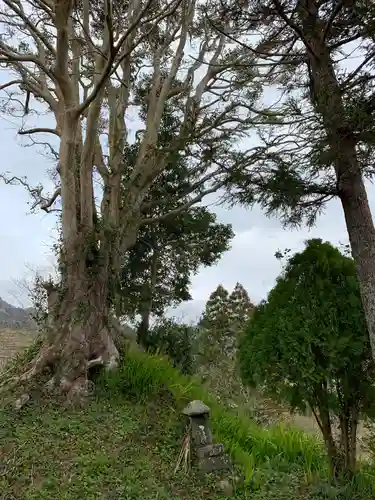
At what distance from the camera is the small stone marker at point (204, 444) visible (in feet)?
13.1

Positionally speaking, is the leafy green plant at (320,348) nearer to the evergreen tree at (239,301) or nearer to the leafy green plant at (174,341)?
Result: the leafy green plant at (174,341)

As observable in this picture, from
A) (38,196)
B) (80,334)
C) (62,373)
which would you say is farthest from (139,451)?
(38,196)

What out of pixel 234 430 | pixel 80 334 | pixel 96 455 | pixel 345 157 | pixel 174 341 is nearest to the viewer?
pixel 345 157

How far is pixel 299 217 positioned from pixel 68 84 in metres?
3.52

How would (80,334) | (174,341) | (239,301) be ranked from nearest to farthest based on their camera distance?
(80,334), (174,341), (239,301)

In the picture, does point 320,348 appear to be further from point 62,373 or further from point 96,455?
point 62,373

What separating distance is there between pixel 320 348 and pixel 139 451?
2060mm

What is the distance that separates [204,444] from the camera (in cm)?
412

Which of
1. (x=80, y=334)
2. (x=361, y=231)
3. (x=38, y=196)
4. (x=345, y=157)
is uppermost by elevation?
(x=38, y=196)

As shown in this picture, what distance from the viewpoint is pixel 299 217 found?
389cm

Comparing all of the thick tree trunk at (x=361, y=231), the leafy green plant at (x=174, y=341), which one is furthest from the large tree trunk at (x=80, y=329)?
the thick tree trunk at (x=361, y=231)

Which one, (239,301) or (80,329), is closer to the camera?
(80,329)

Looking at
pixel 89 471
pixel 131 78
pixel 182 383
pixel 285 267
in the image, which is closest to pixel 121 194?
pixel 131 78

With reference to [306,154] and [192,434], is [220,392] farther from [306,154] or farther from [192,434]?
[306,154]
